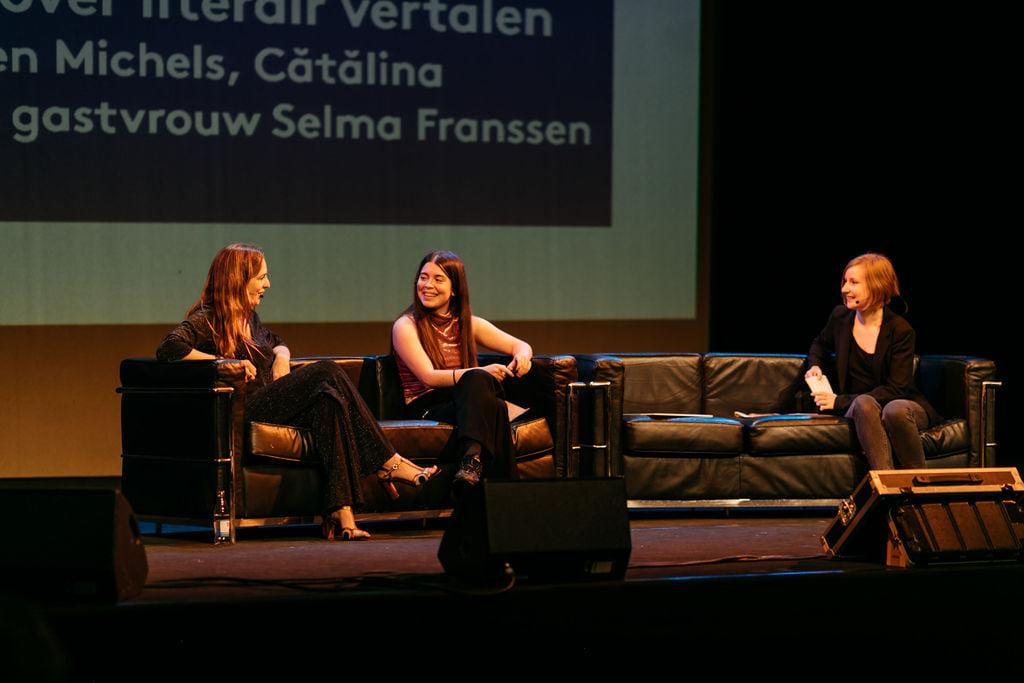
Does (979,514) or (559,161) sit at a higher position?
(559,161)

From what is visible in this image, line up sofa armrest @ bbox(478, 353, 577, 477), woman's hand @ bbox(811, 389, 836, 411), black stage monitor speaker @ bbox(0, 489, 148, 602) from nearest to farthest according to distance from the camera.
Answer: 1. black stage monitor speaker @ bbox(0, 489, 148, 602)
2. sofa armrest @ bbox(478, 353, 577, 477)
3. woman's hand @ bbox(811, 389, 836, 411)

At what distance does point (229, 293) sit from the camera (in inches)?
198

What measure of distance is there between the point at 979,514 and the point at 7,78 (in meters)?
4.57

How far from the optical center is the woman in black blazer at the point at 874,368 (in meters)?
5.52

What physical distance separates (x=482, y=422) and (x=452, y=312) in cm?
65

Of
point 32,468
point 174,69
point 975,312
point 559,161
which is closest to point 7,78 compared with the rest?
point 174,69

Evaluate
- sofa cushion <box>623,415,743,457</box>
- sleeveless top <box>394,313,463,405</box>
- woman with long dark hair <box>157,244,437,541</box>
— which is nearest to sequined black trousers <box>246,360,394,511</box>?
woman with long dark hair <box>157,244,437,541</box>

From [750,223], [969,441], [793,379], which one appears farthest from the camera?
[750,223]

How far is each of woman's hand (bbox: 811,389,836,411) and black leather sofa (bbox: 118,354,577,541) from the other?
1364mm

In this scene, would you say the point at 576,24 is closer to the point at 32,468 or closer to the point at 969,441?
the point at 969,441

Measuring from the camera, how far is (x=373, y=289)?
683 centimetres

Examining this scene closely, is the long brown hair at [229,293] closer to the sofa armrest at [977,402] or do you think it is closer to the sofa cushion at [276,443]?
the sofa cushion at [276,443]

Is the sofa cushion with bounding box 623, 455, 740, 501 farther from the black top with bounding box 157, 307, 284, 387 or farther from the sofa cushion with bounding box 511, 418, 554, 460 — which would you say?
the black top with bounding box 157, 307, 284, 387

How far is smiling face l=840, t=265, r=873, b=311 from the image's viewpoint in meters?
5.82
